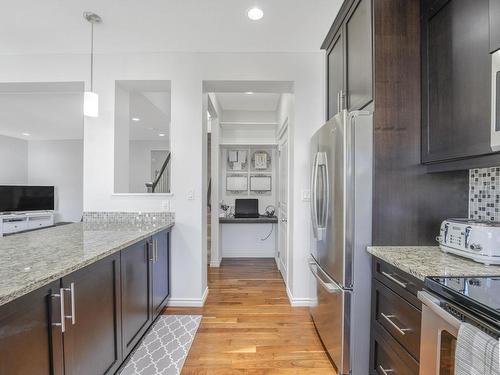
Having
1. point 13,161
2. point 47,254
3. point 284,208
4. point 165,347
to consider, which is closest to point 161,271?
point 165,347

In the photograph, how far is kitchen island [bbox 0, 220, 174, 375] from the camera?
96 centimetres

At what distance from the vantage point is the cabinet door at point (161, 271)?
7.66 feet

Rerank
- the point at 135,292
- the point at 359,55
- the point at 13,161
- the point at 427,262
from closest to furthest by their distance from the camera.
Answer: the point at 427,262
the point at 359,55
the point at 135,292
the point at 13,161

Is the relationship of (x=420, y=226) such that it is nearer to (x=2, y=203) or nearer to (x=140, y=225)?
(x=140, y=225)

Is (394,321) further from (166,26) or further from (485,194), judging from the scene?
(166,26)

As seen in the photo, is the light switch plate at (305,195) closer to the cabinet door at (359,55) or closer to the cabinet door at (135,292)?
the cabinet door at (359,55)

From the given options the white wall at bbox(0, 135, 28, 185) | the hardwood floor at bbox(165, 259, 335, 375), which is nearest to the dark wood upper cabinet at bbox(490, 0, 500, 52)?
the hardwood floor at bbox(165, 259, 335, 375)

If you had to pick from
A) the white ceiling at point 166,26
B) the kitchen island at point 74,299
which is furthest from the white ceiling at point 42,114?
the kitchen island at point 74,299

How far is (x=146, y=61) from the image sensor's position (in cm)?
275

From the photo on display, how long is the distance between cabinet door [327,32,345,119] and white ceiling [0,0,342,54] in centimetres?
21

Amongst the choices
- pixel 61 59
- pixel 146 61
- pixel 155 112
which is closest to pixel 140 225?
pixel 146 61

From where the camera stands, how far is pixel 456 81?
55.7 inches

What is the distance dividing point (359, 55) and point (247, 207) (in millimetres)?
3256

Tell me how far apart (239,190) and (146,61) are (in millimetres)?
2634
